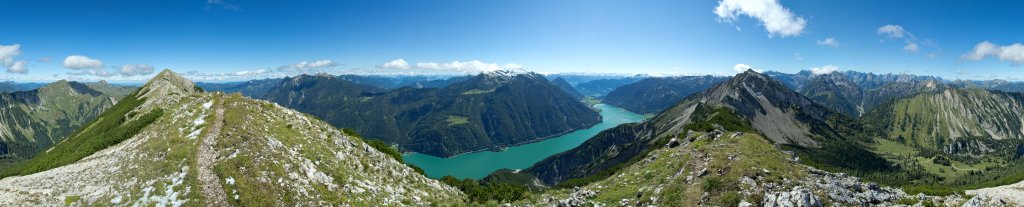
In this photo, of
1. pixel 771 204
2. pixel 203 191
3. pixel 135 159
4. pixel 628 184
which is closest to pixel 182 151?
pixel 135 159

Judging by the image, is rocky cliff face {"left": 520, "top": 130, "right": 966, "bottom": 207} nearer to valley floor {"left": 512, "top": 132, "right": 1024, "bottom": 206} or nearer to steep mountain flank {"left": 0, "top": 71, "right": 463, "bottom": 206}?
valley floor {"left": 512, "top": 132, "right": 1024, "bottom": 206}

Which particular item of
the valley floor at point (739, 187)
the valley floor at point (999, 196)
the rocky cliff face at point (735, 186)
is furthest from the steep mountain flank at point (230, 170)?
the valley floor at point (999, 196)

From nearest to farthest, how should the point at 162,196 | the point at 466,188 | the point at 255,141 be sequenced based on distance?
the point at 162,196 → the point at 255,141 → the point at 466,188

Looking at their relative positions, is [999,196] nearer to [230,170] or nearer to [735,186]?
[735,186]

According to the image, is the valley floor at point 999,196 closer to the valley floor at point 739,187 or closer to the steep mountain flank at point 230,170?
the valley floor at point 739,187

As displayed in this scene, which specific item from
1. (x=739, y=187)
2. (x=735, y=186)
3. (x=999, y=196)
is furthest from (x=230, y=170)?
(x=999, y=196)

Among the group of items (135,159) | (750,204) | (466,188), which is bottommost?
(466,188)

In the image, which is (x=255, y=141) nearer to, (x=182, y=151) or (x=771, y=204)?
(x=182, y=151)

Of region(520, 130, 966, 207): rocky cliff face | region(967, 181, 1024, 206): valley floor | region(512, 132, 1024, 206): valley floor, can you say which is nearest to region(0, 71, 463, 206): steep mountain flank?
region(512, 132, 1024, 206): valley floor
